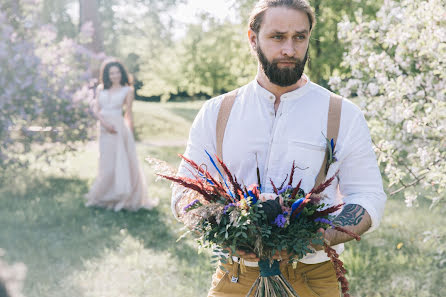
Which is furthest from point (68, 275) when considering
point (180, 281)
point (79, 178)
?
point (79, 178)

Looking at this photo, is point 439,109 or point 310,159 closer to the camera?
point 310,159

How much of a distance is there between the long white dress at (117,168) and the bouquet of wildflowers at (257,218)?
7.07m

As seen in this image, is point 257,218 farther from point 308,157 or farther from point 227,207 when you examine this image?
point 308,157

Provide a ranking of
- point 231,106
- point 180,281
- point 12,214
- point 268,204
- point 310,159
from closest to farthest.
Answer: point 268,204 → point 310,159 → point 231,106 → point 180,281 → point 12,214

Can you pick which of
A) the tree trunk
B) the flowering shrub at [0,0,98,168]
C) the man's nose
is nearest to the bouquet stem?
the man's nose

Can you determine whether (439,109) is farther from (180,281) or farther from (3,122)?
(3,122)

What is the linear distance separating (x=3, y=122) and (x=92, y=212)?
2.61 m

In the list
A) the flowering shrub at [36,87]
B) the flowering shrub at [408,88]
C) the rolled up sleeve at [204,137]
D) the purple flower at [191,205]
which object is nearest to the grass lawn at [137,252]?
the flowering shrub at [408,88]

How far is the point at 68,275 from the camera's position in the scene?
6152 millimetres

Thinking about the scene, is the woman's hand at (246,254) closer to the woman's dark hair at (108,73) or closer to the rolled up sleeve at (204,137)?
the rolled up sleeve at (204,137)

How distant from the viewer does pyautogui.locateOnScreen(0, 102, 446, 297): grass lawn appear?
5.75m

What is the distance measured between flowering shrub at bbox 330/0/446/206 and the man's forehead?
2.37m

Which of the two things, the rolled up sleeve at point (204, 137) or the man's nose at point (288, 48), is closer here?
the man's nose at point (288, 48)

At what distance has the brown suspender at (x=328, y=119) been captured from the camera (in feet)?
8.35
